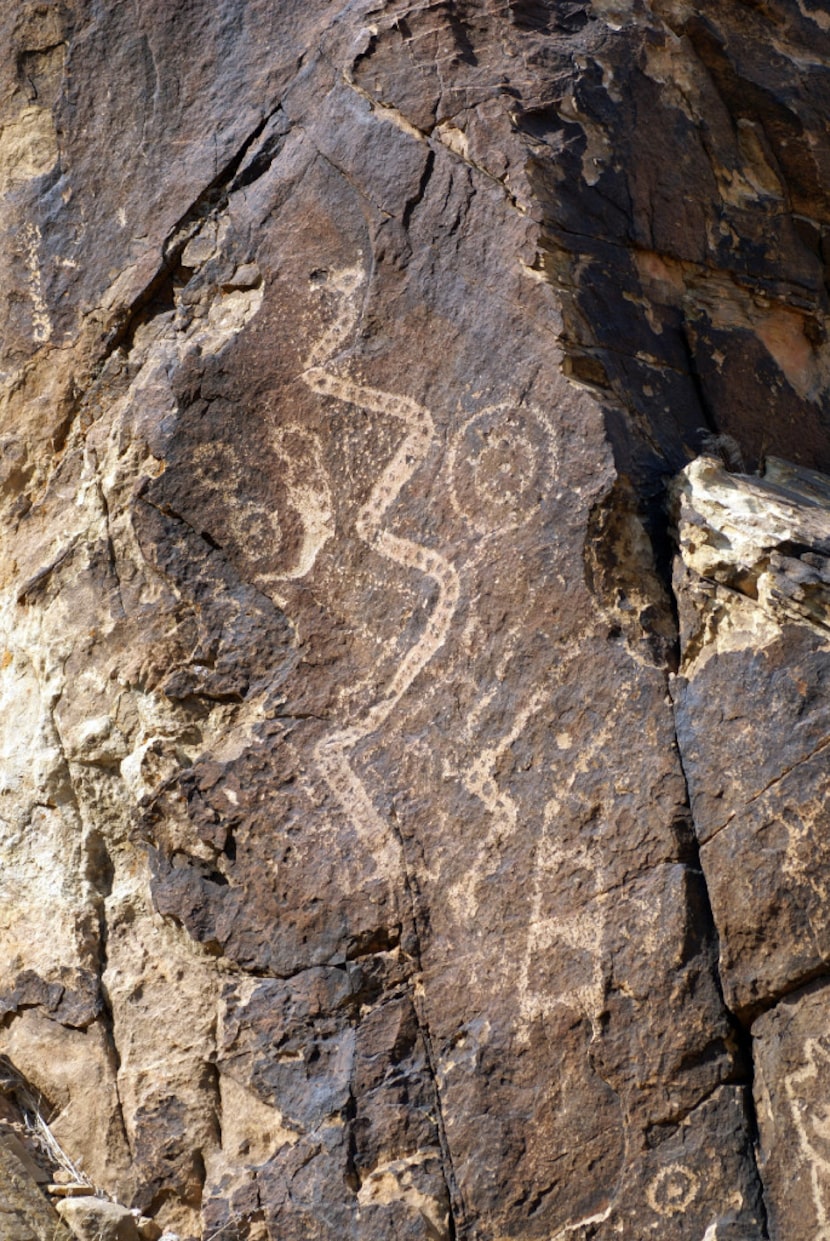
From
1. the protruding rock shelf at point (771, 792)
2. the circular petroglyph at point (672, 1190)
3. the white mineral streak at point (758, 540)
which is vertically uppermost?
the white mineral streak at point (758, 540)

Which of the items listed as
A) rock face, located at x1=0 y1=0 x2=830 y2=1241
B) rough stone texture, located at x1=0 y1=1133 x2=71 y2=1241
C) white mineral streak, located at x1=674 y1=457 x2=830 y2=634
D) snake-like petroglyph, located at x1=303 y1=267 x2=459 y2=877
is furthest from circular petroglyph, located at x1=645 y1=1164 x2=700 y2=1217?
rough stone texture, located at x1=0 y1=1133 x2=71 y2=1241

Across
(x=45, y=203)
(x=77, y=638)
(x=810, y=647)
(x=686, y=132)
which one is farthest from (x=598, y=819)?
(x=45, y=203)

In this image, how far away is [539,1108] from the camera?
110 inches

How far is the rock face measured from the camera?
2748mm

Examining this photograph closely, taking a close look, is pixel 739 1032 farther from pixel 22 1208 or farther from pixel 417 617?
pixel 22 1208

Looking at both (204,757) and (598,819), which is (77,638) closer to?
(204,757)

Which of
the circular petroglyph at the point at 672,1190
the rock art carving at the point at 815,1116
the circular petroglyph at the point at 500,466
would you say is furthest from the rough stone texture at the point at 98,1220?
the circular petroglyph at the point at 500,466

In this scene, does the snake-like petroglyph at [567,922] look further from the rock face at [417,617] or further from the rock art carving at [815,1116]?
the rock art carving at [815,1116]

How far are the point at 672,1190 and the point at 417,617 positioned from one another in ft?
4.19

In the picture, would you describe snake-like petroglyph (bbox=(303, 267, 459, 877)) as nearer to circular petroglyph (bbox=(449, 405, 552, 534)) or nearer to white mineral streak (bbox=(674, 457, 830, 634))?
circular petroglyph (bbox=(449, 405, 552, 534))

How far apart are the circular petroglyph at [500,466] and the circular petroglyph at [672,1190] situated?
4.42 ft

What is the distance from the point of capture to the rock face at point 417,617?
A: 2748mm

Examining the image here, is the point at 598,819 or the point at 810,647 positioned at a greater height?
the point at 810,647

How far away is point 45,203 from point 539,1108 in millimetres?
2645
